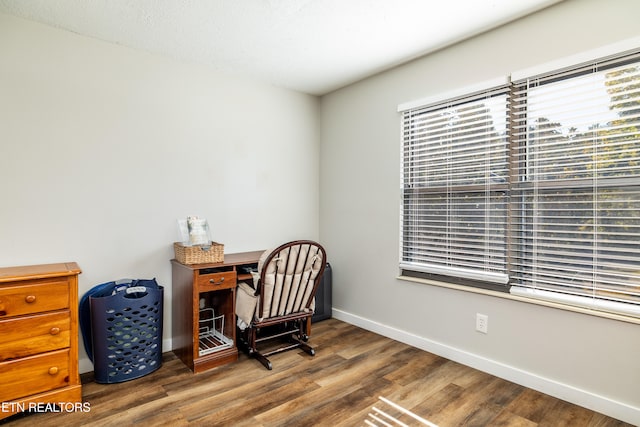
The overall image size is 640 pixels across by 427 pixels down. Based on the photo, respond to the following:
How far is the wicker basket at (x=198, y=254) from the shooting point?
8.44ft

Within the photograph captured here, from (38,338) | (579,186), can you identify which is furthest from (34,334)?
(579,186)

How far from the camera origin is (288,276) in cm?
256

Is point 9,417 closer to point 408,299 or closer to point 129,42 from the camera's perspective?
point 129,42

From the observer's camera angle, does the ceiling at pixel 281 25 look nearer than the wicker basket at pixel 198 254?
Yes

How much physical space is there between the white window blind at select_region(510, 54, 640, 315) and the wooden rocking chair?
4.65 feet

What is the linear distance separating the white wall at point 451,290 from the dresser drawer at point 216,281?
133 centimetres

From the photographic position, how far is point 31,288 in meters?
1.94

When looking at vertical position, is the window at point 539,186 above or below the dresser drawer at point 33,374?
above

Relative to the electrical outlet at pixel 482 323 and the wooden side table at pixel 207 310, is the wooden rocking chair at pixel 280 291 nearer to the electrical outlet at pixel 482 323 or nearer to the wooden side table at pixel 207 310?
the wooden side table at pixel 207 310

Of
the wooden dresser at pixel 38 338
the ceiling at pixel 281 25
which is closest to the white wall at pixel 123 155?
the ceiling at pixel 281 25

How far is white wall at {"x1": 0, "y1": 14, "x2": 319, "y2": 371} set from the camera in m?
2.29

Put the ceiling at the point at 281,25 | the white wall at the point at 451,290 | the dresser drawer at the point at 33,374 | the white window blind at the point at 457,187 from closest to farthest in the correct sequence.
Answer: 1. the dresser drawer at the point at 33,374
2. the white wall at the point at 451,290
3. the ceiling at the point at 281,25
4. the white window blind at the point at 457,187

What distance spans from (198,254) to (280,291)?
26.4 inches

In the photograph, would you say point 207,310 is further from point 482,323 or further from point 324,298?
point 482,323
